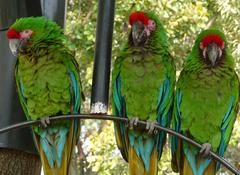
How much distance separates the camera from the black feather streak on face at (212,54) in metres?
1.76

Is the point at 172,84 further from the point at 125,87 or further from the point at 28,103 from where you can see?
the point at 28,103

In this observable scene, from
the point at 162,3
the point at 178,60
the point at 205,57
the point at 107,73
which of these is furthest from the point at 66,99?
the point at 178,60

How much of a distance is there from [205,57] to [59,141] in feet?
1.90

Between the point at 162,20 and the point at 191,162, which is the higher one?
the point at 162,20

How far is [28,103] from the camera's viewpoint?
6.00ft

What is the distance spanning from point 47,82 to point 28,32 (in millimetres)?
187

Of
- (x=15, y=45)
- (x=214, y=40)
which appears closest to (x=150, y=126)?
(x=214, y=40)

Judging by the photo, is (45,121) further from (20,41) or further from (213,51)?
(213,51)

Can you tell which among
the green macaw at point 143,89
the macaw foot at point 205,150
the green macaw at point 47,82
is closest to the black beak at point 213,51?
the green macaw at point 143,89

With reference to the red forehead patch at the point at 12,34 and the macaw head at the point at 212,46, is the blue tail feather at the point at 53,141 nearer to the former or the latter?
the red forehead patch at the point at 12,34

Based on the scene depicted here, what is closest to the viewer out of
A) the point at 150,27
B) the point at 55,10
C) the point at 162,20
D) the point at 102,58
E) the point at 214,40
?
the point at 102,58

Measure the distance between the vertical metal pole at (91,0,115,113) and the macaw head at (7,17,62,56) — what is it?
1.01ft

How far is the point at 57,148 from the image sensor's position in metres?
1.78

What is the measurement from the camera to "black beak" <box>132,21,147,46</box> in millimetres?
1802
